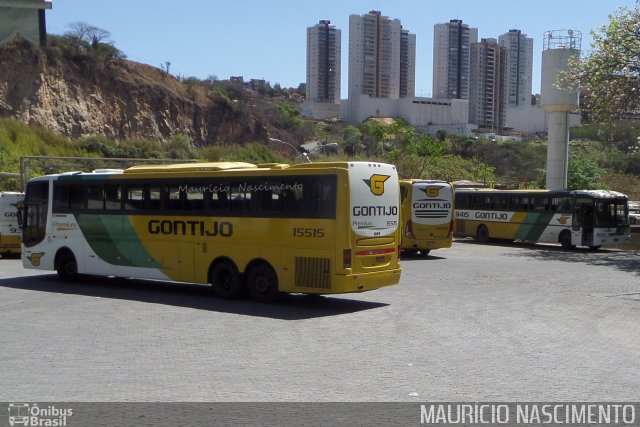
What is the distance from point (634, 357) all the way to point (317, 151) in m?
71.1

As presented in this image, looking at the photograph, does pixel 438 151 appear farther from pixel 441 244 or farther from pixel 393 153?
pixel 441 244

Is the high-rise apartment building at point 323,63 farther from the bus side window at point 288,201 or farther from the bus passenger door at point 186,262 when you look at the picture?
the bus side window at point 288,201

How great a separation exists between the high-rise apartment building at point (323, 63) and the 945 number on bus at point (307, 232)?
140981mm

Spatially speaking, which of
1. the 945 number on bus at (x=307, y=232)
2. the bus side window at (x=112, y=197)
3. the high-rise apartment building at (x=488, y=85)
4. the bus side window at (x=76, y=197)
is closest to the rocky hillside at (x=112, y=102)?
the bus side window at (x=76, y=197)

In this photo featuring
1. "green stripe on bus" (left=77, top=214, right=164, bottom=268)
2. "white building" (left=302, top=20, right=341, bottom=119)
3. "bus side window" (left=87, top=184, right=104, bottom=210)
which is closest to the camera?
"green stripe on bus" (left=77, top=214, right=164, bottom=268)

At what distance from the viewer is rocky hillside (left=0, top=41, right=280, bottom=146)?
206 ft

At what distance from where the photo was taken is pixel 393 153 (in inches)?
2482

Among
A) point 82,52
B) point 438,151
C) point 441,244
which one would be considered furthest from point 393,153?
point 441,244

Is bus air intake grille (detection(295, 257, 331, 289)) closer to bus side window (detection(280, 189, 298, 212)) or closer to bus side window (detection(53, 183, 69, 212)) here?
bus side window (detection(280, 189, 298, 212))

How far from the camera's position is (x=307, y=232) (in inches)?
589

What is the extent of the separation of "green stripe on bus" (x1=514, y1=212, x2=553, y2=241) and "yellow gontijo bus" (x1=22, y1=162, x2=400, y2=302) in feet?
71.1

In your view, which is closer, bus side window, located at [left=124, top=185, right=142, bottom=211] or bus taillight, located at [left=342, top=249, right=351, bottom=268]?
bus taillight, located at [left=342, top=249, right=351, bottom=268]

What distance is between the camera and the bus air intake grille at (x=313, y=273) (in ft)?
48.1

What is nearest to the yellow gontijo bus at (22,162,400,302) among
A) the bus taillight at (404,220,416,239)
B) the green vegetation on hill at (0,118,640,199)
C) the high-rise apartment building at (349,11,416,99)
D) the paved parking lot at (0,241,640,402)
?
the paved parking lot at (0,241,640,402)
